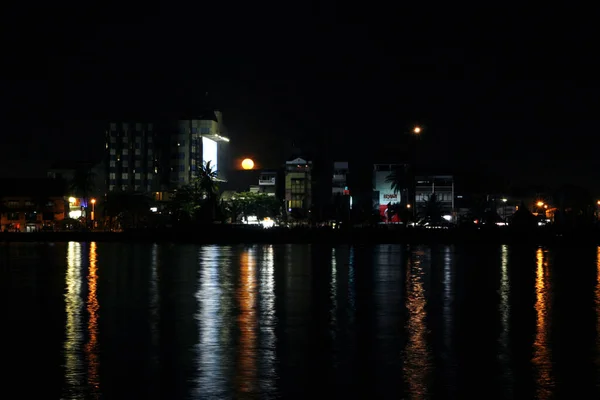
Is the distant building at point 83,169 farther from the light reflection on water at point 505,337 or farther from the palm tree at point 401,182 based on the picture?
the light reflection on water at point 505,337

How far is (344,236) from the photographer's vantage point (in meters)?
90.9

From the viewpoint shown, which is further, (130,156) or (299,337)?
(130,156)

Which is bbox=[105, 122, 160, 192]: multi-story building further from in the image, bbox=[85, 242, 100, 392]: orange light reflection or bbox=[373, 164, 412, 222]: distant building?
bbox=[85, 242, 100, 392]: orange light reflection

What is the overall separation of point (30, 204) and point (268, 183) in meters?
52.9

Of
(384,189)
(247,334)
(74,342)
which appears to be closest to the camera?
(74,342)

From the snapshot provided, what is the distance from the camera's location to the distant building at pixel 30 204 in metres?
157

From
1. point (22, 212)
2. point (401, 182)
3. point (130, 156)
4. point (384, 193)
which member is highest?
point (130, 156)

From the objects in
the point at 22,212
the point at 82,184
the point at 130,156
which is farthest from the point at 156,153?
the point at 22,212

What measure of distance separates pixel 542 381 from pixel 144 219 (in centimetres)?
14173

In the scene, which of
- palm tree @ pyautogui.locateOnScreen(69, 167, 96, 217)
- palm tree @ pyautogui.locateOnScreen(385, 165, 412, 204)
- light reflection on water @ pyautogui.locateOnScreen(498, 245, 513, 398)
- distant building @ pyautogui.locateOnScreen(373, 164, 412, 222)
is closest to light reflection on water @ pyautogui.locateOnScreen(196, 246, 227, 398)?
light reflection on water @ pyautogui.locateOnScreen(498, 245, 513, 398)

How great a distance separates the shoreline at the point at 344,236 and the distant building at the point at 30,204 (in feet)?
189

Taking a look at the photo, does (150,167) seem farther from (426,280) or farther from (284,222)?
(426,280)

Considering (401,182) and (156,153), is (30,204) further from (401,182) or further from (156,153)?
(401,182)

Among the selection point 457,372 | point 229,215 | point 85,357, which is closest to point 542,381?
point 457,372
